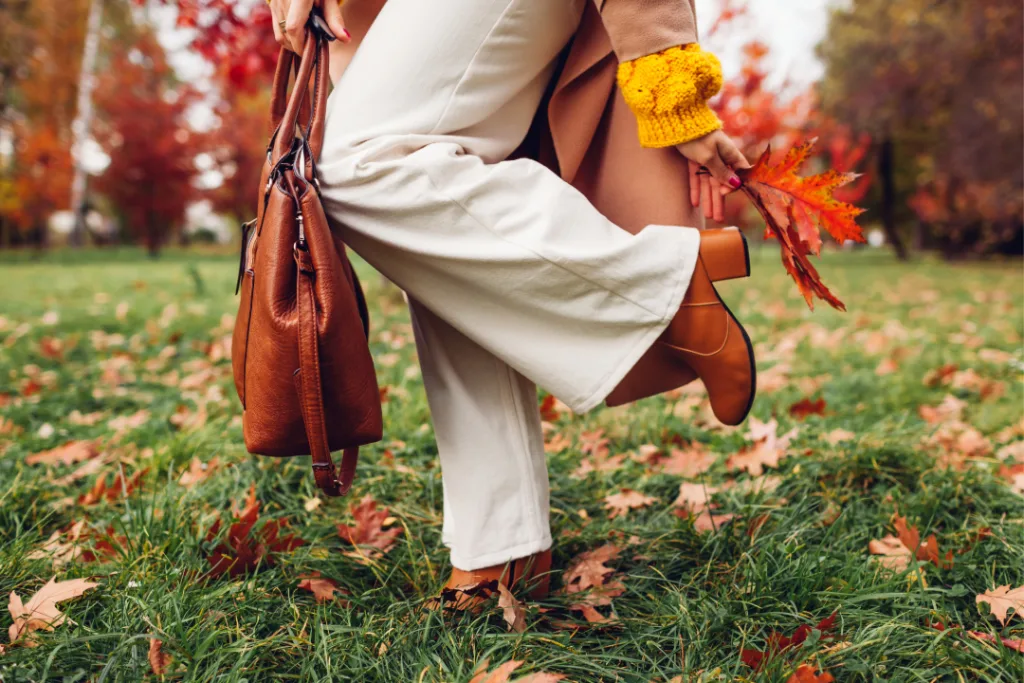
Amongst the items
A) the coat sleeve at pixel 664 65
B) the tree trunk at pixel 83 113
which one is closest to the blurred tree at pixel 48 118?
the tree trunk at pixel 83 113

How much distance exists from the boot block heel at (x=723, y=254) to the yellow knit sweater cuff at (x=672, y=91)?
0.18m

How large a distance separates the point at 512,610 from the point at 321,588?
39 centimetres

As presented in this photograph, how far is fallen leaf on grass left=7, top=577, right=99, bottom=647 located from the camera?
114 cm

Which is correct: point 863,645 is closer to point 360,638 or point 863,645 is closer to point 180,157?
point 360,638

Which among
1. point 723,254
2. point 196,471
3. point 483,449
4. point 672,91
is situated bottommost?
point 196,471

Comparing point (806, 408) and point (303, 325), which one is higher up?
point (303, 325)

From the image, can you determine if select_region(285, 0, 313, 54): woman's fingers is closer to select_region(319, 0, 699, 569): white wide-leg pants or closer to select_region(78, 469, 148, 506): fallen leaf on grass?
select_region(319, 0, 699, 569): white wide-leg pants

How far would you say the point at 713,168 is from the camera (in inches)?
49.1

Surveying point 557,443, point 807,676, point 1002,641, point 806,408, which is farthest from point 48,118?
point 1002,641

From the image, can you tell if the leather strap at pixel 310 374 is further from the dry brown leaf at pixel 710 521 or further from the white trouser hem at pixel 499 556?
the dry brown leaf at pixel 710 521

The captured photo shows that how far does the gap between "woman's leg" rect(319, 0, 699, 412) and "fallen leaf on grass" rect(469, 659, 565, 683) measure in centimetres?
39

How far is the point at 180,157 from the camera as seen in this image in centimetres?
1759

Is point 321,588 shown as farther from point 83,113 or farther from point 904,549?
point 83,113

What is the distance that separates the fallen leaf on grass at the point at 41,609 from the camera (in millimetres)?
1136
